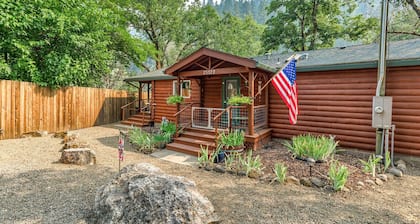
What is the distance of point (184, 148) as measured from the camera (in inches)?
295

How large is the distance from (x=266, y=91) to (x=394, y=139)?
416 cm

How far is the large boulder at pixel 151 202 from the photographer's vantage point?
2.77 m

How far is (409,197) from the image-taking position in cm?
414

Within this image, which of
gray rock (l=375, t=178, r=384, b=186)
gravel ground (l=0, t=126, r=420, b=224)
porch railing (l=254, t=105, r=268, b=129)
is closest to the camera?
gravel ground (l=0, t=126, r=420, b=224)

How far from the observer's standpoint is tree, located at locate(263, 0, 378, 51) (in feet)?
56.7

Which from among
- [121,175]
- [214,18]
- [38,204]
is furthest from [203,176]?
[214,18]

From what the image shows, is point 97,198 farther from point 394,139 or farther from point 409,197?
point 394,139

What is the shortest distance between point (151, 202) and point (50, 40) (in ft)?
35.4

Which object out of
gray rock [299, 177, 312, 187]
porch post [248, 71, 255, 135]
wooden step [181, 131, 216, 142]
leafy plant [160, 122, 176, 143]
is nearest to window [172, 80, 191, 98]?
leafy plant [160, 122, 176, 143]

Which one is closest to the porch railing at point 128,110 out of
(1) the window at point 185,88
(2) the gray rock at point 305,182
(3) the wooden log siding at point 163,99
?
(3) the wooden log siding at point 163,99

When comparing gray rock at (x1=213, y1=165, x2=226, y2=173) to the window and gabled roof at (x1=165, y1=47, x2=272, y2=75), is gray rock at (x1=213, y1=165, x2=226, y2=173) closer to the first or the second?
gabled roof at (x1=165, y1=47, x2=272, y2=75)

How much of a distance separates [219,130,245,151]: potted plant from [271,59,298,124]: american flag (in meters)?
1.61

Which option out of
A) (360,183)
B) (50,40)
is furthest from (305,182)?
(50,40)

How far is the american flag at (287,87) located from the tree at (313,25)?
14.5m
